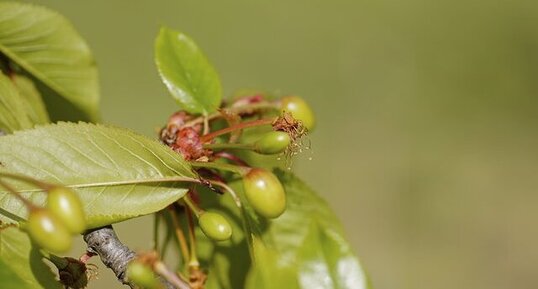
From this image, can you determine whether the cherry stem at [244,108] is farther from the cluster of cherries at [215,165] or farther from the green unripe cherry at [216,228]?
the green unripe cherry at [216,228]

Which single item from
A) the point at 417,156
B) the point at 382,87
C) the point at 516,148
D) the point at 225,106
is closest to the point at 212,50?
the point at 382,87

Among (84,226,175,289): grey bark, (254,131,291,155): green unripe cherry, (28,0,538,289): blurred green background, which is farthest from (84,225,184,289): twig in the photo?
(28,0,538,289): blurred green background

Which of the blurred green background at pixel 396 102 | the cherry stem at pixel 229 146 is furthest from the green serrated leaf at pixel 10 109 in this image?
the blurred green background at pixel 396 102

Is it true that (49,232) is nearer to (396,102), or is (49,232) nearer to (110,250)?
(110,250)

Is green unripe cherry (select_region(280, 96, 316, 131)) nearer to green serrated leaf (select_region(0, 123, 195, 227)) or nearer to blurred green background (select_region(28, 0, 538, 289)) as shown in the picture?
green serrated leaf (select_region(0, 123, 195, 227))

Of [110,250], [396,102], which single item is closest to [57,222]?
[110,250]

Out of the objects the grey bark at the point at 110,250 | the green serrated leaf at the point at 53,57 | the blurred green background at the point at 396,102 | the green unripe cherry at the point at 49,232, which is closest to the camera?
the green unripe cherry at the point at 49,232
